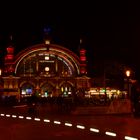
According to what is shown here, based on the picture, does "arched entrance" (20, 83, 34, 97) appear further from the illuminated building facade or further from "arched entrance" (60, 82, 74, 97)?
"arched entrance" (60, 82, 74, 97)

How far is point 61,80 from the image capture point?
300 ft

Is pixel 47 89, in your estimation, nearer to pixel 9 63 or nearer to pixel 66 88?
pixel 66 88

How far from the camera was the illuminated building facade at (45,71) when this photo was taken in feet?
292

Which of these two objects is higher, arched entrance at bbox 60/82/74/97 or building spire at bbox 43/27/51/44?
building spire at bbox 43/27/51/44

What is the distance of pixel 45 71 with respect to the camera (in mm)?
92188

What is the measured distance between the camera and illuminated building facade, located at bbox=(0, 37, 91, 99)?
292ft

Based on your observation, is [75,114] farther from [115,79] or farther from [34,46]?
[34,46]

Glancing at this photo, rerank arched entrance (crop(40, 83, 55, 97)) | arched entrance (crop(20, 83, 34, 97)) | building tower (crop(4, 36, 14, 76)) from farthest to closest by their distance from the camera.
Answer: arched entrance (crop(40, 83, 55, 97))
arched entrance (crop(20, 83, 34, 97))
building tower (crop(4, 36, 14, 76))

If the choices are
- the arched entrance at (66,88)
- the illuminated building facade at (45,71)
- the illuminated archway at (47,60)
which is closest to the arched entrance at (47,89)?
the illuminated building facade at (45,71)

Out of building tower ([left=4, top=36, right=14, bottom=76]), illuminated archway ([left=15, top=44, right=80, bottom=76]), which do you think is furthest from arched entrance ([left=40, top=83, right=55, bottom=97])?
building tower ([left=4, top=36, right=14, bottom=76])

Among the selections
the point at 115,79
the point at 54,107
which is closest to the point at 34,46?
the point at 115,79

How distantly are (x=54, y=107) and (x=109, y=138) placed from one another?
1015 inches

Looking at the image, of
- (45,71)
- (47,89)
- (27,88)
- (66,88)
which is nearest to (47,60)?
(45,71)

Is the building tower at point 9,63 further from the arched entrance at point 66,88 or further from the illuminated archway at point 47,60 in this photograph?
the arched entrance at point 66,88
